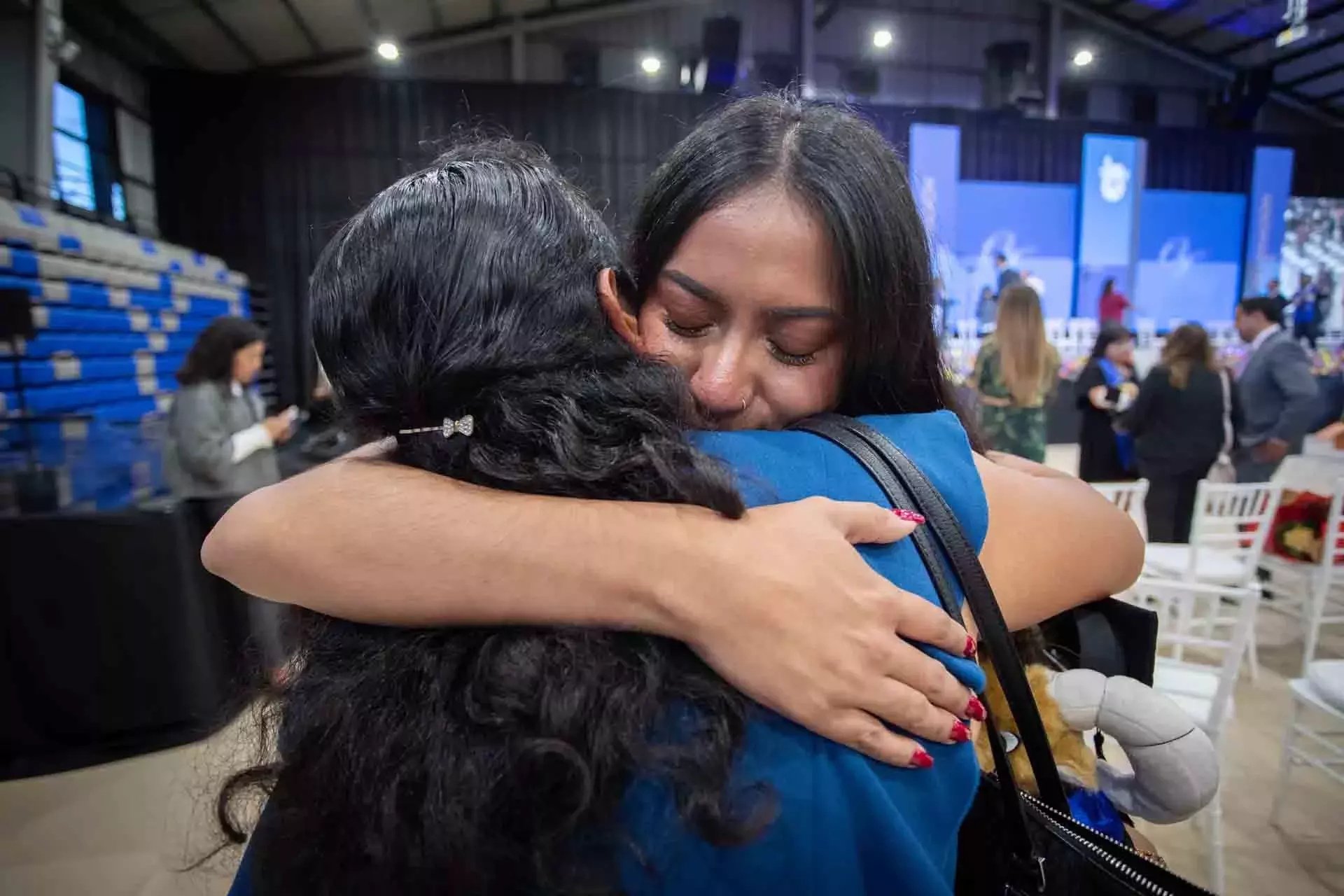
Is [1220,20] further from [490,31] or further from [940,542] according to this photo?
[940,542]

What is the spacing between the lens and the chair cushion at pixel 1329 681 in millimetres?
1726

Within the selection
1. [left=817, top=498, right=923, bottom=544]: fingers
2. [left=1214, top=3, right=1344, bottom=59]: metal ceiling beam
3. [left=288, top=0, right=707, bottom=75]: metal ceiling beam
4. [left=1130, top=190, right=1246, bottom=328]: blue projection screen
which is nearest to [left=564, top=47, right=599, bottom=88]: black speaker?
[left=288, top=0, right=707, bottom=75]: metal ceiling beam

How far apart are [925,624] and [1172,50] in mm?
A: 13938

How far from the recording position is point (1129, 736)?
2.72 ft

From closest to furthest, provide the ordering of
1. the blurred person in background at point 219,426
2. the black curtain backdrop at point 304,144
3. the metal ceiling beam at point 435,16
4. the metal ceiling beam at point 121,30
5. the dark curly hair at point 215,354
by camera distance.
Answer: the blurred person in background at point 219,426 < the dark curly hair at point 215,354 < the metal ceiling beam at point 121,30 < the metal ceiling beam at point 435,16 < the black curtain backdrop at point 304,144

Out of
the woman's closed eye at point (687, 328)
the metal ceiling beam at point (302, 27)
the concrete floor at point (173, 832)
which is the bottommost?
the concrete floor at point (173, 832)

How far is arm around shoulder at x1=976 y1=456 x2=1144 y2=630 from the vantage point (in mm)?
647

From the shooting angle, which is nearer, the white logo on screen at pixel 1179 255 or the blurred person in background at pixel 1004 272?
the blurred person in background at pixel 1004 272

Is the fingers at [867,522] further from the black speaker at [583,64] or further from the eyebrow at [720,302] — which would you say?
the black speaker at [583,64]

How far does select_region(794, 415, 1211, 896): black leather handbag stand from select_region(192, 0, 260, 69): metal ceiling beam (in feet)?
26.7

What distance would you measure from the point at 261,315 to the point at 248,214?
119 cm

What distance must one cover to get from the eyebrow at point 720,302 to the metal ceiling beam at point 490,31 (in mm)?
9637

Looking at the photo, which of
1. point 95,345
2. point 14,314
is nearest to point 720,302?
point 14,314

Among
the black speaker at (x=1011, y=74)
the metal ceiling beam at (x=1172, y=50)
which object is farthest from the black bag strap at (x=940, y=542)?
the metal ceiling beam at (x=1172, y=50)
